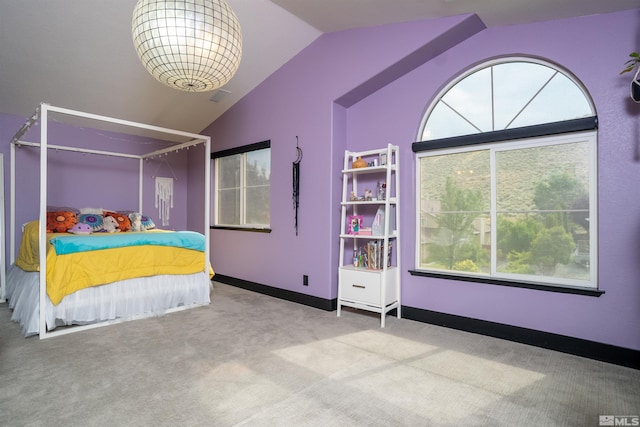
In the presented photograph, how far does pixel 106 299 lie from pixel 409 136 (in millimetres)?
3286

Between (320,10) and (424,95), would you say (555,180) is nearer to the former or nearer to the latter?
(424,95)

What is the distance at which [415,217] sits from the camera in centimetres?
332

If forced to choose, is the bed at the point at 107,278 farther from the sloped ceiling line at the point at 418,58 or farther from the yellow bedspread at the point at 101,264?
the sloped ceiling line at the point at 418,58

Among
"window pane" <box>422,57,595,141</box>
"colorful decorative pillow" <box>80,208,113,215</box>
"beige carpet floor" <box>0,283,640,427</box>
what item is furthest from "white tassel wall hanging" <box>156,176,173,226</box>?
"window pane" <box>422,57,595,141</box>

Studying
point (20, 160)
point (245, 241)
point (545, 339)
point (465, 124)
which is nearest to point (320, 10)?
point (465, 124)

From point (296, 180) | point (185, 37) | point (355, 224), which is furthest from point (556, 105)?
point (185, 37)

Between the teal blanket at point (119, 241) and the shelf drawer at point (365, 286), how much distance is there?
169 centimetres

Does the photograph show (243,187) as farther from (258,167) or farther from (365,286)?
(365,286)

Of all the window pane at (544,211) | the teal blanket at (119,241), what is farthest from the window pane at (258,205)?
the window pane at (544,211)

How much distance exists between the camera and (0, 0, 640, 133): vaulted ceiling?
266 centimetres

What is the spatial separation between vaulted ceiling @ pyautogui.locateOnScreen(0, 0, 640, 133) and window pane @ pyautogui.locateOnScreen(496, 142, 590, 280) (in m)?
1.06

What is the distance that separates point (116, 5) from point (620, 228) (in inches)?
170

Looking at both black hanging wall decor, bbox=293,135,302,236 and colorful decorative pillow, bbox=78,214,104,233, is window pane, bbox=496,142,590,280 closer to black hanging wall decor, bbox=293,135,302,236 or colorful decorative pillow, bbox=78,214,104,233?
black hanging wall decor, bbox=293,135,302,236

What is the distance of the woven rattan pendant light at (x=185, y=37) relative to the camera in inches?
62.1
